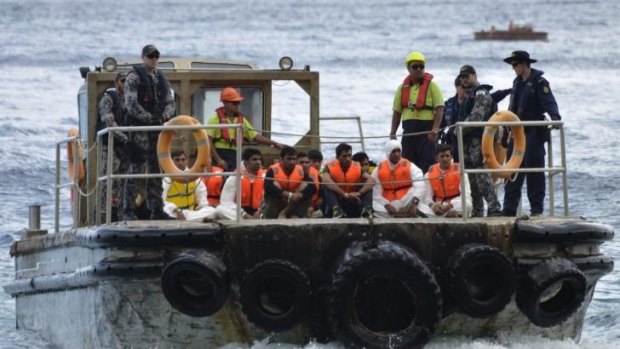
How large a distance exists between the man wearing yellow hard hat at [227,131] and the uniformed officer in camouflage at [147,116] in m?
1.28

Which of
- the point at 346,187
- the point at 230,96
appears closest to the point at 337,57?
the point at 230,96

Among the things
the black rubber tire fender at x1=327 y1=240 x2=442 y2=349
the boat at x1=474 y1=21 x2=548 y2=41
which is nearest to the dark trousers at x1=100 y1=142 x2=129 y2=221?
the black rubber tire fender at x1=327 y1=240 x2=442 y2=349

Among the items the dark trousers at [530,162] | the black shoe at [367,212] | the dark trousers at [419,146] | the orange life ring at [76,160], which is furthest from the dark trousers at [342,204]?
the orange life ring at [76,160]

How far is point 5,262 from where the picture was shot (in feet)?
65.5

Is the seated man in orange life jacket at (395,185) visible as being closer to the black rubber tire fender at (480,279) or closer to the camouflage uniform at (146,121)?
the black rubber tire fender at (480,279)

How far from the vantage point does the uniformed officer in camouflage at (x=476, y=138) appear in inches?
528

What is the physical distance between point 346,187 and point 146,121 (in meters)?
1.79

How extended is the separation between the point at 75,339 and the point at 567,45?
63.2 meters

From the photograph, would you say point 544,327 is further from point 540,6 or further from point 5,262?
point 540,6

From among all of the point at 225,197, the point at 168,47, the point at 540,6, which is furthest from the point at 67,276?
the point at 540,6

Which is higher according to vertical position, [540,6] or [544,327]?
[540,6]

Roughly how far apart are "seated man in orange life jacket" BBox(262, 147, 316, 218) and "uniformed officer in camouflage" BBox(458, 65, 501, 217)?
1.42 m

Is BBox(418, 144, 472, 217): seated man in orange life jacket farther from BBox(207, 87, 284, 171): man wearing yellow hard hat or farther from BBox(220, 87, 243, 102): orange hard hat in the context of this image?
BBox(220, 87, 243, 102): orange hard hat

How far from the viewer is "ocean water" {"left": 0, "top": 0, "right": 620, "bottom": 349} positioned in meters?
24.0
